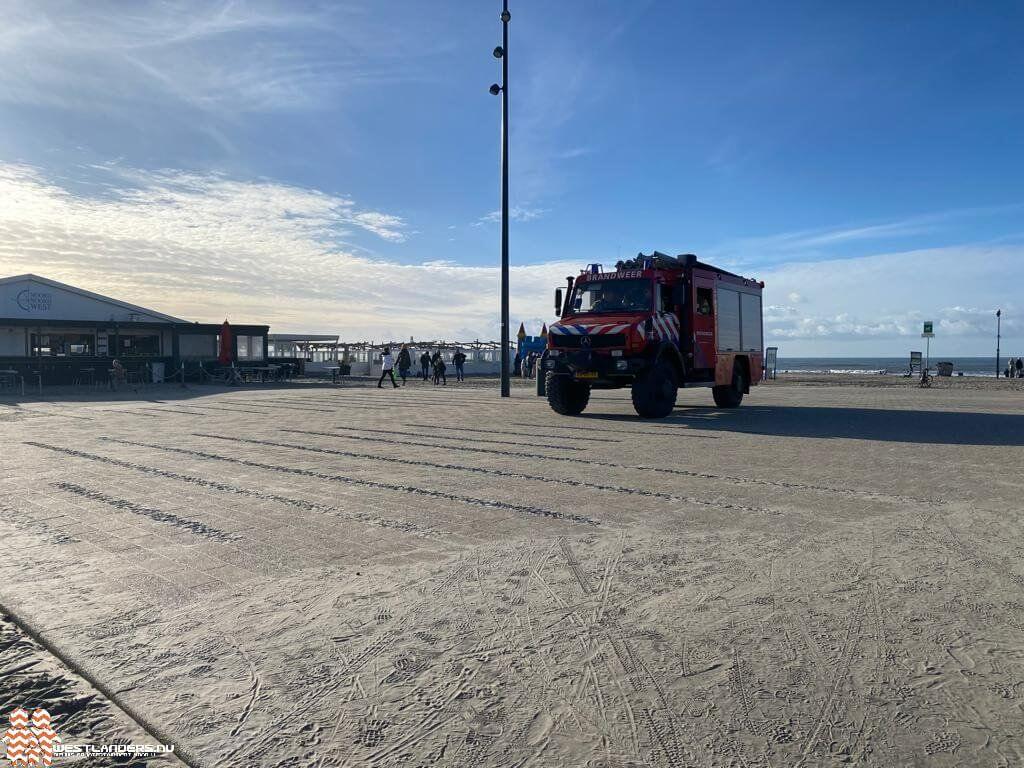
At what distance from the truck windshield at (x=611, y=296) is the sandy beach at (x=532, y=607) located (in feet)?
18.6

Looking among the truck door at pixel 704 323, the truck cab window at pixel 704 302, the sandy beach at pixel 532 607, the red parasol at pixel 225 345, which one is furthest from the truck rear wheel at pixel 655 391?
the red parasol at pixel 225 345

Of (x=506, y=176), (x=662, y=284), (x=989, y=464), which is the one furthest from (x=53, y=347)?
(x=989, y=464)

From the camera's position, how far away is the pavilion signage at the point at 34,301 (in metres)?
31.1

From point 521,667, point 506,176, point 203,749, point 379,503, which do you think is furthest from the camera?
point 506,176

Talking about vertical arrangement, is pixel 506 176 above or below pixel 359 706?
above

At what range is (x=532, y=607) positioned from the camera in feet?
12.6

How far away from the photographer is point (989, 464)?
8.59 m

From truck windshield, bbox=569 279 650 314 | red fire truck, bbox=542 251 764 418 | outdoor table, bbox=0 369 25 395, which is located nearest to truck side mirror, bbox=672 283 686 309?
red fire truck, bbox=542 251 764 418

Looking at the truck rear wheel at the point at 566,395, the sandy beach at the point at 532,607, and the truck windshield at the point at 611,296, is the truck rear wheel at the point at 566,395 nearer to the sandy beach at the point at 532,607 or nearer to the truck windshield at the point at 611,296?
the truck windshield at the point at 611,296

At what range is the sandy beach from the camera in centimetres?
264

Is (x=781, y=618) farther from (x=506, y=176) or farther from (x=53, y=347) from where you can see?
(x=53, y=347)

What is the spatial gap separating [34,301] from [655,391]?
2907cm

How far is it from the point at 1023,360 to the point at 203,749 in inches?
2079

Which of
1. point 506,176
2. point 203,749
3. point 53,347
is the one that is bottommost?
point 203,749
